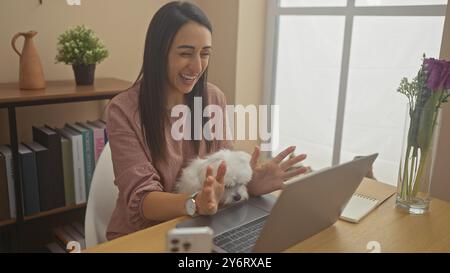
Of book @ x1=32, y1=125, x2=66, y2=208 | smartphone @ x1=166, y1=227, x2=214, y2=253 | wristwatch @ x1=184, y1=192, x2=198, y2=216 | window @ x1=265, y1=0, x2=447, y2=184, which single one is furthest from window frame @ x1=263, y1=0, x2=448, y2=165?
smartphone @ x1=166, y1=227, x2=214, y2=253

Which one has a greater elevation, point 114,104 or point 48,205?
point 114,104

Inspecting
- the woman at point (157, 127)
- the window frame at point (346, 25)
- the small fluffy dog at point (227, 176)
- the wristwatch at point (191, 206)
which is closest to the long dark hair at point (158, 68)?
the woman at point (157, 127)

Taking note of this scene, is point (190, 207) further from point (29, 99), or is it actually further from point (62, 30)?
point (62, 30)

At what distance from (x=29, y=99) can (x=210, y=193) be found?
3.50 ft

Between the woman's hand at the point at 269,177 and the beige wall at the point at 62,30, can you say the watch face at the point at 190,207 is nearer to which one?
the woman's hand at the point at 269,177

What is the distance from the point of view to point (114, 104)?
1261 mm

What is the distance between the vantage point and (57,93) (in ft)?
5.84

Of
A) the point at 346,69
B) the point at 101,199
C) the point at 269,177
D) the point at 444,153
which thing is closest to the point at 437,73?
the point at 269,177

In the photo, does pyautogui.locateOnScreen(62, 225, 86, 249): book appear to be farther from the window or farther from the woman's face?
the window

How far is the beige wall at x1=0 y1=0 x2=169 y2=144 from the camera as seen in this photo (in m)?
1.94

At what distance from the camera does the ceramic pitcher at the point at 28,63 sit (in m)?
1.80
